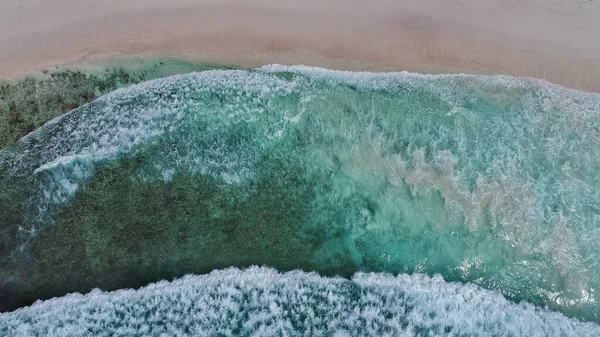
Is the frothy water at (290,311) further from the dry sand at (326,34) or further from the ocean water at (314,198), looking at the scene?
the dry sand at (326,34)

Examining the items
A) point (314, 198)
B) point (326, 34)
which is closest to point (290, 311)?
point (314, 198)

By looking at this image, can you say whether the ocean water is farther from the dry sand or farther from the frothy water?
the dry sand

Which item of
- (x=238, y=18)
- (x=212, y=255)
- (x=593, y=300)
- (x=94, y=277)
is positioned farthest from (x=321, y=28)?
(x=593, y=300)

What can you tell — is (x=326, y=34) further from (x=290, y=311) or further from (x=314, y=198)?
(x=290, y=311)

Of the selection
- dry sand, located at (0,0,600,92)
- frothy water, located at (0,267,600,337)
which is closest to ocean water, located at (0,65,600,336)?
frothy water, located at (0,267,600,337)

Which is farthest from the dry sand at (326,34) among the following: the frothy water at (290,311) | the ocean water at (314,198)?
the frothy water at (290,311)

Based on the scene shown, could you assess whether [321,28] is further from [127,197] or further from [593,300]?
[593,300]
